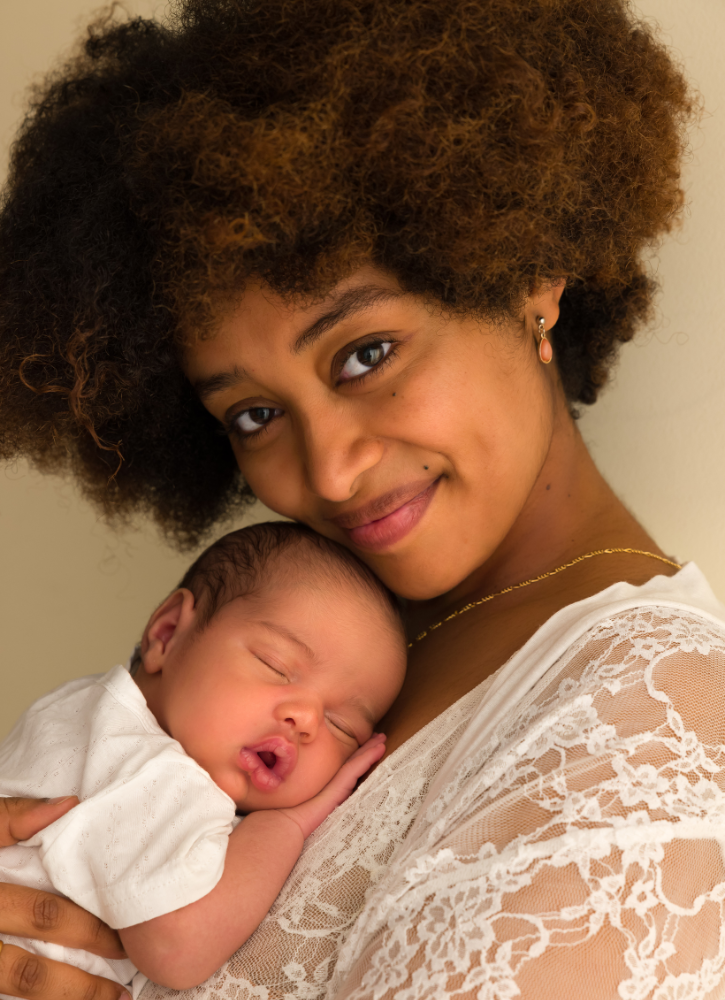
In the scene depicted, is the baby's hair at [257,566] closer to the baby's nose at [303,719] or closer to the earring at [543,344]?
the baby's nose at [303,719]

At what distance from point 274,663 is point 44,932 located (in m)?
0.55

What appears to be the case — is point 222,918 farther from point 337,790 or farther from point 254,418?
point 254,418

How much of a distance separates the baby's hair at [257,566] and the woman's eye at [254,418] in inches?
8.1

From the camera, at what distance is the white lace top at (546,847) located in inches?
39.1

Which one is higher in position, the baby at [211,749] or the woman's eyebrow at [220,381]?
the woman's eyebrow at [220,381]

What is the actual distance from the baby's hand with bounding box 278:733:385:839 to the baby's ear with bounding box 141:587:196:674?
401 mm

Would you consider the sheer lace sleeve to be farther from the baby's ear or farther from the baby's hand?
the baby's ear

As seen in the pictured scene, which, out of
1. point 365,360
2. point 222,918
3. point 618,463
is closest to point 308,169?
point 365,360

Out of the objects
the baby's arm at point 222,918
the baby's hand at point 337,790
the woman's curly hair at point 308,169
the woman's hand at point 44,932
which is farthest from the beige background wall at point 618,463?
the woman's hand at point 44,932

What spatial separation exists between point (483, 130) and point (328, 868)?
1.13 m

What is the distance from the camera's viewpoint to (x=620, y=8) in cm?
162

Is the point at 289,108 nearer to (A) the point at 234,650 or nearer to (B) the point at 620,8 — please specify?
(B) the point at 620,8

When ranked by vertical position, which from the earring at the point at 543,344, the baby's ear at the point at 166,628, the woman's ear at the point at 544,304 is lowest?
the baby's ear at the point at 166,628

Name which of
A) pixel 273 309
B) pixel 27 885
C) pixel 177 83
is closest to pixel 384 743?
pixel 27 885
